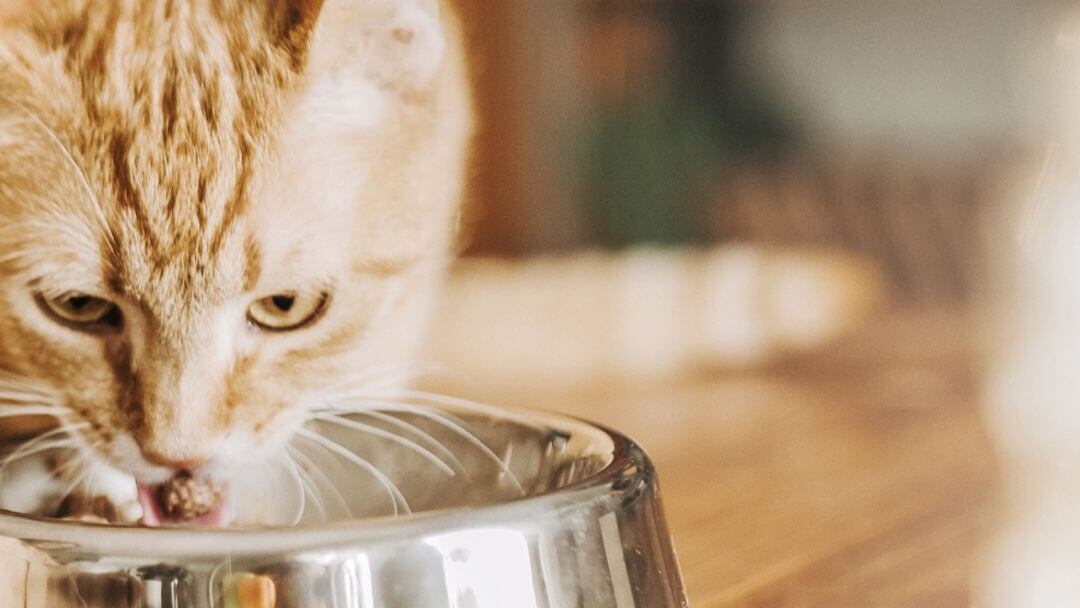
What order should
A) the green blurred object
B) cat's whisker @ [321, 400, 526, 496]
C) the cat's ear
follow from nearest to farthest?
cat's whisker @ [321, 400, 526, 496] < the cat's ear < the green blurred object

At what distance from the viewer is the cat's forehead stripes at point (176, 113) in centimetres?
42

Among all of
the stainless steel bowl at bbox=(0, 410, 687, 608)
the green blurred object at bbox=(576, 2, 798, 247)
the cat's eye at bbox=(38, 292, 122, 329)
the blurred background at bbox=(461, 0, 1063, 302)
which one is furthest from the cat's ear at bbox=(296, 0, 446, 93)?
the green blurred object at bbox=(576, 2, 798, 247)

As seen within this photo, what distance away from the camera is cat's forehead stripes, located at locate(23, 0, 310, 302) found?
42 centimetres

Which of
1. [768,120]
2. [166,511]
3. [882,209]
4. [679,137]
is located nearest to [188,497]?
[166,511]

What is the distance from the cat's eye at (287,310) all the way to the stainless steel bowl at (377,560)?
0.69 ft

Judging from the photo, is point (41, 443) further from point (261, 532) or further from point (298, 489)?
point (261, 532)

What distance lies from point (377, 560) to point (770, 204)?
2361 millimetres

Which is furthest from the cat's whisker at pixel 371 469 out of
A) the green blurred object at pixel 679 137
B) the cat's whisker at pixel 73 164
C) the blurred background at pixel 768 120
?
the green blurred object at pixel 679 137

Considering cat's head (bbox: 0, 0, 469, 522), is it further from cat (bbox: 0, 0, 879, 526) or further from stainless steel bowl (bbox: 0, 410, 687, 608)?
stainless steel bowl (bbox: 0, 410, 687, 608)

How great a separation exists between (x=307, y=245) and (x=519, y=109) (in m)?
1.93

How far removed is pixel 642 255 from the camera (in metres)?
1.49

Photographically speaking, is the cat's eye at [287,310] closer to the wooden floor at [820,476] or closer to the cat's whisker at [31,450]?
the cat's whisker at [31,450]

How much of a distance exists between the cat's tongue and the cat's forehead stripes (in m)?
0.08

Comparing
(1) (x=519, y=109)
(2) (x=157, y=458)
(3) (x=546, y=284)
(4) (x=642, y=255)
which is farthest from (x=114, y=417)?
(1) (x=519, y=109)
